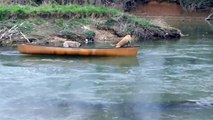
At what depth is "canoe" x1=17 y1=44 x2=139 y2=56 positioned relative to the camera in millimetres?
20094

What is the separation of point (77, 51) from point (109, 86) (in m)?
5.13

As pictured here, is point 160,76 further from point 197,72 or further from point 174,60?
point 174,60

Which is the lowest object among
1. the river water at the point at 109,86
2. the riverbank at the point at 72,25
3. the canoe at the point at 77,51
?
the river water at the point at 109,86

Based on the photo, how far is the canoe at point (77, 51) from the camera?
20.1 metres

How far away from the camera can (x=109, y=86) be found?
15.3 m

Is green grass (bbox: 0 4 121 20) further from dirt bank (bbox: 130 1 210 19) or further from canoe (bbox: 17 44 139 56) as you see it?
dirt bank (bbox: 130 1 210 19)

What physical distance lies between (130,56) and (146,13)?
2205 centimetres

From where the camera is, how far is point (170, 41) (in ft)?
85.2

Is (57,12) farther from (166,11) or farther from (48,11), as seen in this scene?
(166,11)

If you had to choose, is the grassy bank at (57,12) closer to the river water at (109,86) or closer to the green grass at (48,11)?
the green grass at (48,11)

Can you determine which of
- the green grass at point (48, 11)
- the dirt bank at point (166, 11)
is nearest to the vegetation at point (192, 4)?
the dirt bank at point (166, 11)

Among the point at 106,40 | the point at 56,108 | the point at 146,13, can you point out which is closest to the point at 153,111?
the point at 56,108

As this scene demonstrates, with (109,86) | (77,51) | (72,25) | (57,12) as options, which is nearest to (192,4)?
(57,12)

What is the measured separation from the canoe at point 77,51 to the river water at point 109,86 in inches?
9.1
